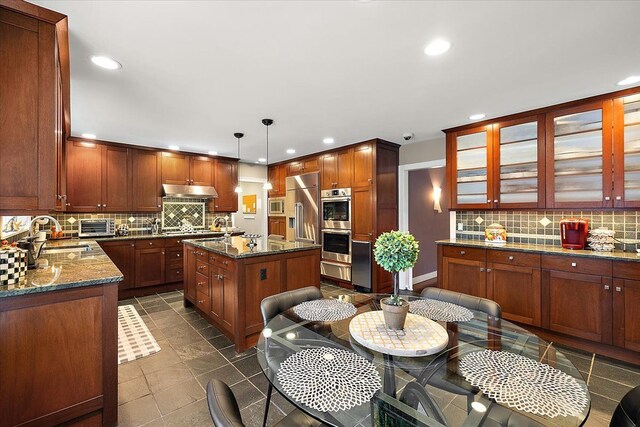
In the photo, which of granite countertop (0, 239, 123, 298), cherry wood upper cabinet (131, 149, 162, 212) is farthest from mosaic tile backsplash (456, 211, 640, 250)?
cherry wood upper cabinet (131, 149, 162, 212)

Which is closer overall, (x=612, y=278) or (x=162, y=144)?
(x=612, y=278)

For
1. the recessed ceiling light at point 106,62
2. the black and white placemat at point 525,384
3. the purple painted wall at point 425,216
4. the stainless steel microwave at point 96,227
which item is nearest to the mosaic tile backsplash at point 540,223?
the purple painted wall at point 425,216

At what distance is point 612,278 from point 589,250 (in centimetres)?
44

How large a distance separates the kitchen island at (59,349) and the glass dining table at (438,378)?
1.11 meters

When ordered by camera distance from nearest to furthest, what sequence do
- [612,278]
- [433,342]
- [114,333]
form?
→ 1. [433,342]
2. [114,333]
3. [612,278]

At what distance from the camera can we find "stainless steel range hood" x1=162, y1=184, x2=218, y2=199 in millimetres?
5004

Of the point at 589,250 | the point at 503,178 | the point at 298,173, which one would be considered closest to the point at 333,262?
the point at 298,173

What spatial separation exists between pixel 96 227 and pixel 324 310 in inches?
Answer: 187

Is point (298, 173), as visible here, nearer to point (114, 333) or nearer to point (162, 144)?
point (162, 144)

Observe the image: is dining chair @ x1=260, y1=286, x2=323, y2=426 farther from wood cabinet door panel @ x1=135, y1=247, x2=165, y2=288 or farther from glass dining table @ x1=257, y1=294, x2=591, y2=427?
wood cabinet door panel @ x1=135, y1=247, x2=165, y2=288

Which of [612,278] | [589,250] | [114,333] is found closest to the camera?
[114,333]

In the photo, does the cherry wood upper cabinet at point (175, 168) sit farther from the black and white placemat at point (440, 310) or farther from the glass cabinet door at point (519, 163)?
the glass cabinet door at point (519, 163)

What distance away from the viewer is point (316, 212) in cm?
531

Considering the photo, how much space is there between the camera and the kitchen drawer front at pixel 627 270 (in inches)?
94.3
